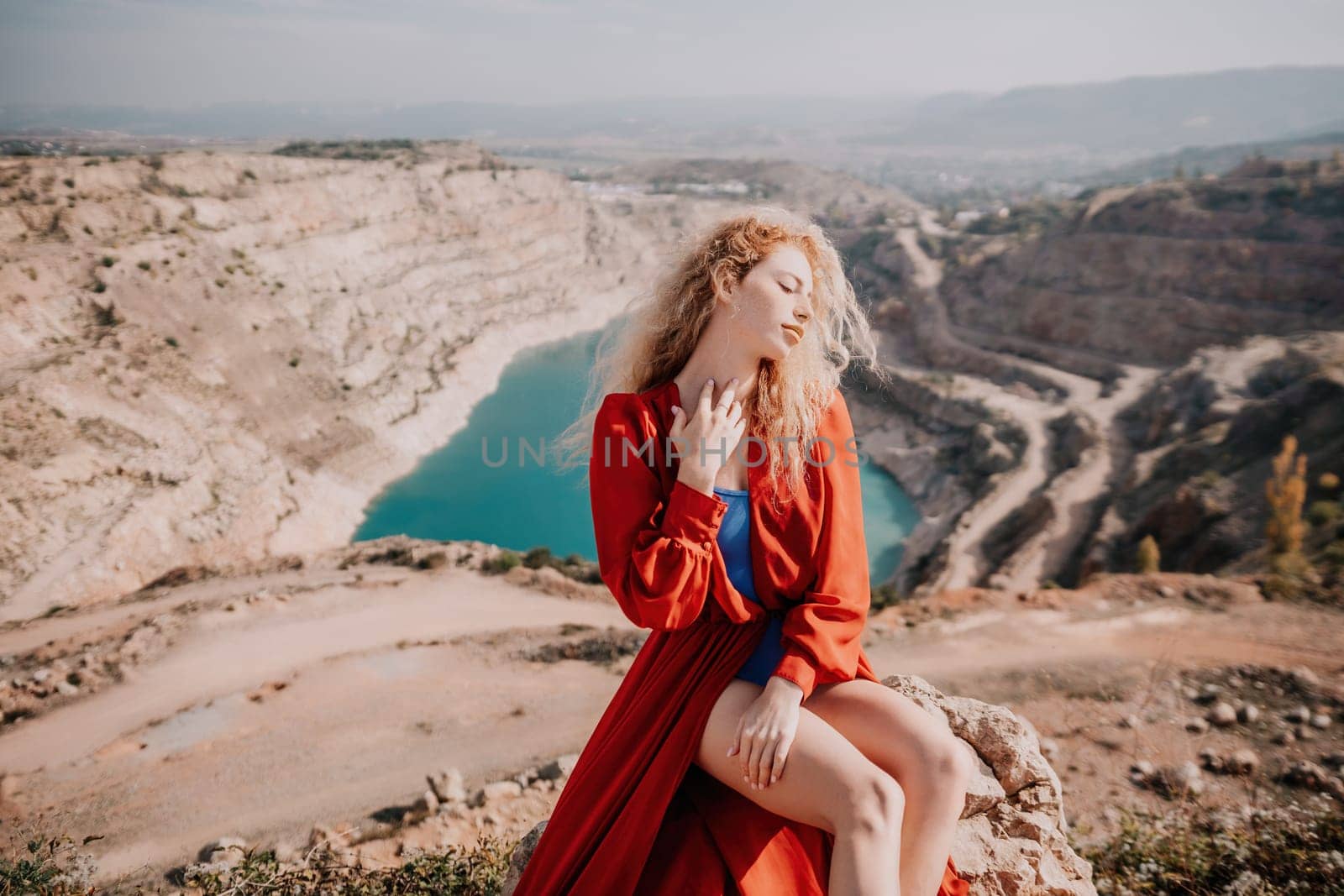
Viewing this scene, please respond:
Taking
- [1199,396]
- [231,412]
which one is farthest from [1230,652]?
[231,412]

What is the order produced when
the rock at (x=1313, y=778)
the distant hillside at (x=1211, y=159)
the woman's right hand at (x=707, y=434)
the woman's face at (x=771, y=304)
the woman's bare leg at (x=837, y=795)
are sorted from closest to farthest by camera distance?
the woman's bare leg at (x=837, y=795)
the woman's right hand at (x=707, y=434)
the woman's face at (x=771, y=304)
the rock at (x=1313, y=778)
the distant hillside at (x=1211, y=159)

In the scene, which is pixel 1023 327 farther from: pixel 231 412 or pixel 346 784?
pixel 346 784

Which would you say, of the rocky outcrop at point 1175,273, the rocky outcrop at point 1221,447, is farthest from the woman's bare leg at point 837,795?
the rocky outcrop at point 1175,273

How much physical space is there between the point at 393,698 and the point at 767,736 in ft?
36.5

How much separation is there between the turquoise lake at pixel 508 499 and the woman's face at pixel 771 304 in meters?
22.6

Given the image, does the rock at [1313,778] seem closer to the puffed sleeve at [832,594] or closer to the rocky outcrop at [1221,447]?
the puffed sleeve at [832,594]

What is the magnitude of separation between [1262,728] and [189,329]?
32.7 metres

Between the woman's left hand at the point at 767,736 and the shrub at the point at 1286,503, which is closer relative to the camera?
the woman's left hand at the point at 767,736

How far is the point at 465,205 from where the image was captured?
162 ft

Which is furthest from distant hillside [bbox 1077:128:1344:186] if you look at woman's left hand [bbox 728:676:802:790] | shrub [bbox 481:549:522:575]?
woman's left hand [bbox 728:676:802:790]

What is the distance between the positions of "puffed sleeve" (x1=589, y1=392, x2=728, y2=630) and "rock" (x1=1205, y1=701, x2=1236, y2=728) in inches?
346

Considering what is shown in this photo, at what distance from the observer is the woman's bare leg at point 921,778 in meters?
2.37

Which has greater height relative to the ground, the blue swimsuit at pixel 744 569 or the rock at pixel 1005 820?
the blue swimsuit at pixel 744 569

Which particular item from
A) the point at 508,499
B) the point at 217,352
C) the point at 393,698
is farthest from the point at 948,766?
the point at 217,352
